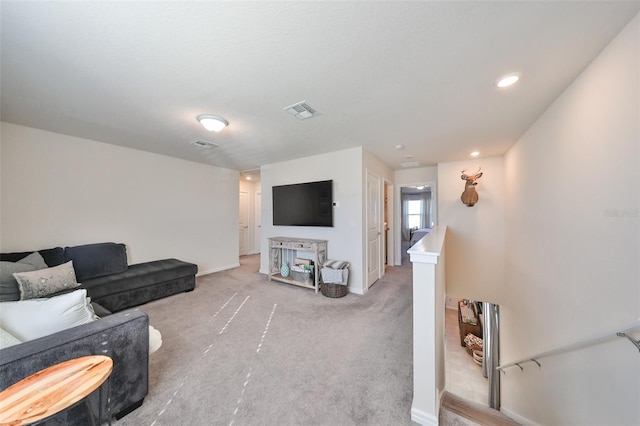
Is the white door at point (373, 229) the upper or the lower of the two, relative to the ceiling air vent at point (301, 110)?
lower

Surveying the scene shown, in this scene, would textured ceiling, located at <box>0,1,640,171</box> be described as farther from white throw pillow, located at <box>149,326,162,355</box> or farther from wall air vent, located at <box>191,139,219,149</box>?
white throw pillow, located at <box>149,326,162,355</box>

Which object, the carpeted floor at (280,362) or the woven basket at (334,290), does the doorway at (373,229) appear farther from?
the carpeted floor at (280,362)

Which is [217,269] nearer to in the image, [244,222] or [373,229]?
[244,222]

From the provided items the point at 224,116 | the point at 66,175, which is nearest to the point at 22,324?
the point at 224,116

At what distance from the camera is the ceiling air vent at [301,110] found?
7.26ft

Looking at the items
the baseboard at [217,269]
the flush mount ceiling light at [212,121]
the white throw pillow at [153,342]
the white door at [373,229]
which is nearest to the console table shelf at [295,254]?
the white door at [373,229]

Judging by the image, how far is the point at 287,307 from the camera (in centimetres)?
308

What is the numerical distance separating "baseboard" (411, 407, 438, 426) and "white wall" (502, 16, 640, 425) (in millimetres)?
986

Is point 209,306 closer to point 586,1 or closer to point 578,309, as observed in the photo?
point 578,309

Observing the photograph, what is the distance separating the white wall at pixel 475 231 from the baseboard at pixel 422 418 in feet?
12.4

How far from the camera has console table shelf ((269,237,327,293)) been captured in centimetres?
375

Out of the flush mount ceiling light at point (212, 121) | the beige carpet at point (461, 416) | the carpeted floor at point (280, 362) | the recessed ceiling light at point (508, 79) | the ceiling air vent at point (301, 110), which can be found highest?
the ceiling air vent at point (301, 110)

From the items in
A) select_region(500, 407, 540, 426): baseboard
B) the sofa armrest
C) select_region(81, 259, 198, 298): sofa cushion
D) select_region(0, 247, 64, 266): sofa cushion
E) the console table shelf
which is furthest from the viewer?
the console table shelf

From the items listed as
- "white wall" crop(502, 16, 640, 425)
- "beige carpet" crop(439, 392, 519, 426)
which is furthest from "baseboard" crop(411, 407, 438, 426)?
"white wall" crop(502, 16, 640, 425)
